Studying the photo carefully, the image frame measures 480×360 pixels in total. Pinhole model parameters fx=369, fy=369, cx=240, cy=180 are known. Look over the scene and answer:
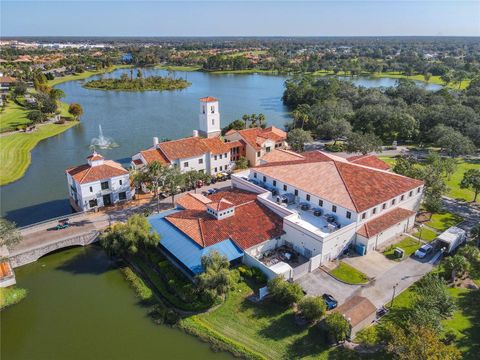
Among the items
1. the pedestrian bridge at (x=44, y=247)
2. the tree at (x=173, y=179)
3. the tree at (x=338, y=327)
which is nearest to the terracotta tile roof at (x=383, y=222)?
the tree at (x=338, y=327)

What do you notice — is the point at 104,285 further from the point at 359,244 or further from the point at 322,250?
the point at 359,244

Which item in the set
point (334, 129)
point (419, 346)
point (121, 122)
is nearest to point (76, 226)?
point (419, 346)

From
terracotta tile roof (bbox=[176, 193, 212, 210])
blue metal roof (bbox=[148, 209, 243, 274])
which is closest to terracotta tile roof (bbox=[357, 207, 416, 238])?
blue metal roof (bbox=[148, 209, 243, 274])

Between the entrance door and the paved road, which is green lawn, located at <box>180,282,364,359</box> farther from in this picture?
the entrance door

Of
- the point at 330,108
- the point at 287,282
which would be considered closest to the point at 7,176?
the point at 287,282

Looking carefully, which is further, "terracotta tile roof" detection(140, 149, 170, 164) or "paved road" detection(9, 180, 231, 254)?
"terracotta tile roof" detection(140, 149, 170, 164)

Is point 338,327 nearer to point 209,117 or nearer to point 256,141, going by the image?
point 256,141

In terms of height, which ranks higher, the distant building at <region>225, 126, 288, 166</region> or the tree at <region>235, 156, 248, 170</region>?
the distant building at <region>225, 126, 288, 166</region>
